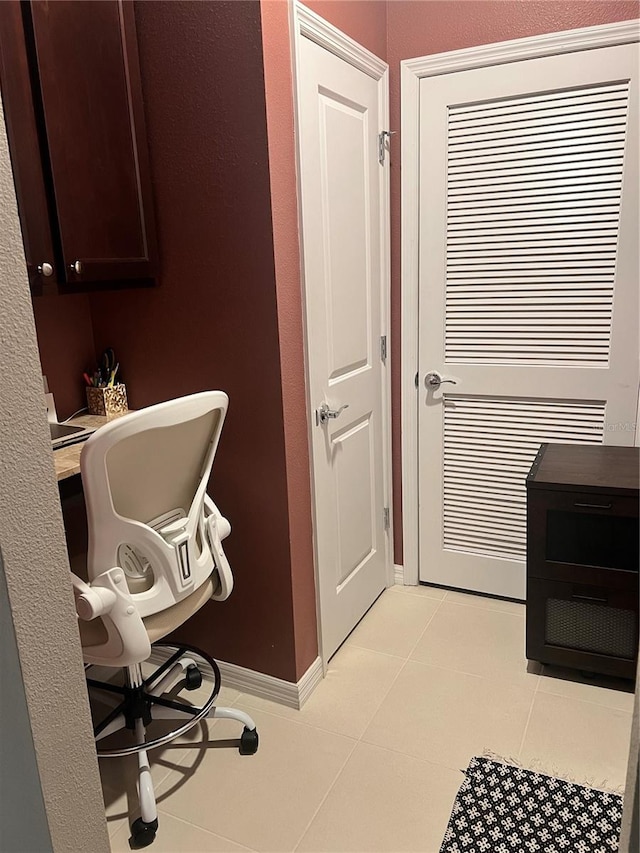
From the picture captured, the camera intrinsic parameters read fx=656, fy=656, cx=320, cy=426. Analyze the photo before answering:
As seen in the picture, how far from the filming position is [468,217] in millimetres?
2502

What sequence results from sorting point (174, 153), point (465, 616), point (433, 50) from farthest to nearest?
point (465, 616), point (433, 50), point (174, 153)

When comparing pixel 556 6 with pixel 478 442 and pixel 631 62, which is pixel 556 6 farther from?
pixel 478 442

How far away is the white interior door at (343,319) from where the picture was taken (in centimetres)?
205

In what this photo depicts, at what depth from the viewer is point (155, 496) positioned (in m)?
1.64

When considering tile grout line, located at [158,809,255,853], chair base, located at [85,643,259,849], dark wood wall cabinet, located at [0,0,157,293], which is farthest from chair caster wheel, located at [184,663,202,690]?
dark wood wall cabinet, located at [0,0,157,293]

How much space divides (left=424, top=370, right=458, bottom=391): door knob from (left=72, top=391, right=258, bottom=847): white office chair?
1199 mm

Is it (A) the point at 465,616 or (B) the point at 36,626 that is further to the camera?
(A) the point at 465,616

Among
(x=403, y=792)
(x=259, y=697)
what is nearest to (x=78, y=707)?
(x=403, y=792)

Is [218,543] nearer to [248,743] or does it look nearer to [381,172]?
[248,743]

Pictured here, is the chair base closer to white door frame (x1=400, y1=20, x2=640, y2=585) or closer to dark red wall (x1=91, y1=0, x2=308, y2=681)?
dark red wall (x1=91, y1=0, x2=308, y2=681)

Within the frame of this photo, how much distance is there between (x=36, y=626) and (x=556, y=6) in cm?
244

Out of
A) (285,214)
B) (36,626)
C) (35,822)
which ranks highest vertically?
(285,214)

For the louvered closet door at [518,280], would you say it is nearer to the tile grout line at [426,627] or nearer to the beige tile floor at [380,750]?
the tile grout line at [426,627]

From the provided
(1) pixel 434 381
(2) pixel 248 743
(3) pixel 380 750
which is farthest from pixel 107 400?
(3) pixel 380 750
